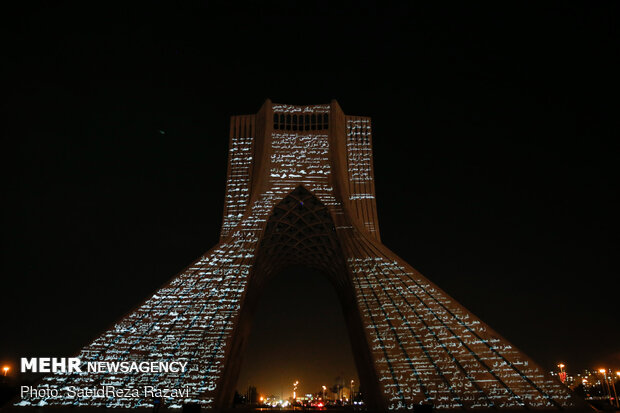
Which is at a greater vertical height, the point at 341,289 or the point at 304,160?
the point at 304,160

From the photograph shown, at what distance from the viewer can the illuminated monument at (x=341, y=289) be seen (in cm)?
1352

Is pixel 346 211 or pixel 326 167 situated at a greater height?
pixel 326 167

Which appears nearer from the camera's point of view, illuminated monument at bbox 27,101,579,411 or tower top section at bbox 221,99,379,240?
illuminated monument at bbox 27,101,579,411

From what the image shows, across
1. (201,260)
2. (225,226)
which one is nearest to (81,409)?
(201,260)

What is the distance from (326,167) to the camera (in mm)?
19781

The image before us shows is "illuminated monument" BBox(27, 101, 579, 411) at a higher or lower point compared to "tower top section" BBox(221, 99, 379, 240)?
lower

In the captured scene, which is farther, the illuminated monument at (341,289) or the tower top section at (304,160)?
the tower top section at (304,160)

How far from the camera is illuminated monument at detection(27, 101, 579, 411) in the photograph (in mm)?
13516

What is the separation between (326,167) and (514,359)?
10.1m

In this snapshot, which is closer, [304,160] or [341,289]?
[304,160]

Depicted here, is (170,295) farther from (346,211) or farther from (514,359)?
(514,359)

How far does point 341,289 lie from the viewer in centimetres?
2414

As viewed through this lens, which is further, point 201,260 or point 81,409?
point 201,260

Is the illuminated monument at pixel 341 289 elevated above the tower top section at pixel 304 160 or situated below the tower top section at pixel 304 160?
below
